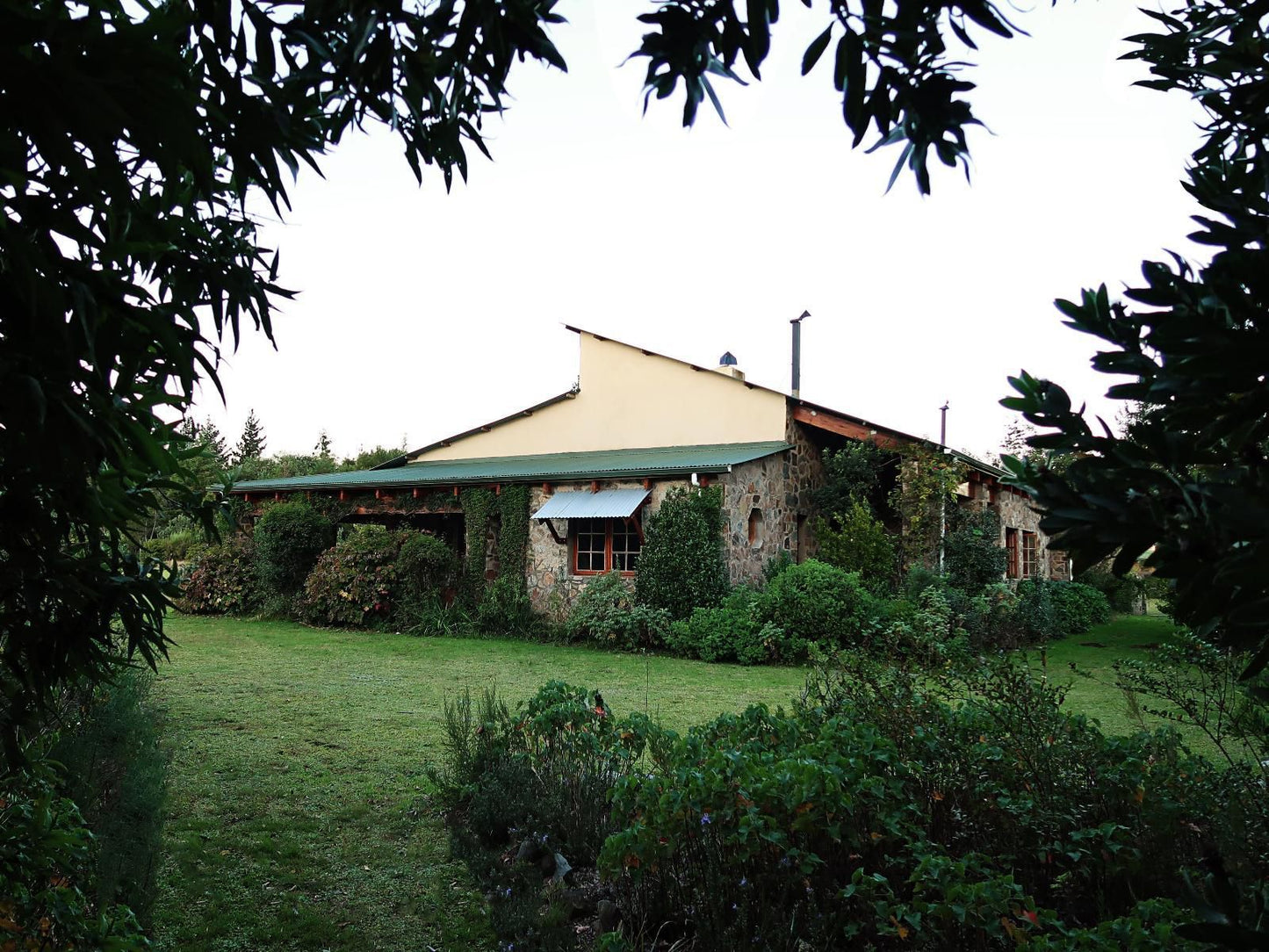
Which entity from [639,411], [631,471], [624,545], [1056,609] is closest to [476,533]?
[624,545]

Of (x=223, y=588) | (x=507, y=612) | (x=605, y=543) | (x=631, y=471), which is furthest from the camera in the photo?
(x=223, y=588)

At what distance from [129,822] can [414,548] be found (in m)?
11.2

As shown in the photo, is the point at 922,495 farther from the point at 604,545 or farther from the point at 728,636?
the point at 604,545

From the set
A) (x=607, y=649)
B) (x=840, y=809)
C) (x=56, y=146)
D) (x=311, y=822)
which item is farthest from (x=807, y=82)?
(x=607, y=649)

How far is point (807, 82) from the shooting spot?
5.07 ft

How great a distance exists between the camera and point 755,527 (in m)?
14.0

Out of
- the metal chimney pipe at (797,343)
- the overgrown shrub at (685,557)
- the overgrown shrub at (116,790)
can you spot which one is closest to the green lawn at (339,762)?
the overgrown shrub at (116,790)

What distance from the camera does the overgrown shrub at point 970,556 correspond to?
13.8m

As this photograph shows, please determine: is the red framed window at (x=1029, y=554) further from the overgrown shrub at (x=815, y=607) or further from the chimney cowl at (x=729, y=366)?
the overgrown shrub at (x=815, y=607)

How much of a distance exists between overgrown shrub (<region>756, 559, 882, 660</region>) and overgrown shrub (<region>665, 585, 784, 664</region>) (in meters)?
0.16

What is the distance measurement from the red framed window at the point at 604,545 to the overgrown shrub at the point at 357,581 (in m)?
3.33

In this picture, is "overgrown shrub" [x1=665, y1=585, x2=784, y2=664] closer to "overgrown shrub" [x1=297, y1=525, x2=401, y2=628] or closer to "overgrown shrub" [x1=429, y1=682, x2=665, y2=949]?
"overgrown shrub" [x1=297, y1=525, x2=401, y2=628]

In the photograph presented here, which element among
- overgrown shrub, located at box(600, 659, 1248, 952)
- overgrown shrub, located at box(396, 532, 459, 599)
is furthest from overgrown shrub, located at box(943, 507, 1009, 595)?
overgrown shrub, located at box(600, 659, 1248, 952)

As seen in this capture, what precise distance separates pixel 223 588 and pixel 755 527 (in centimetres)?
1065
